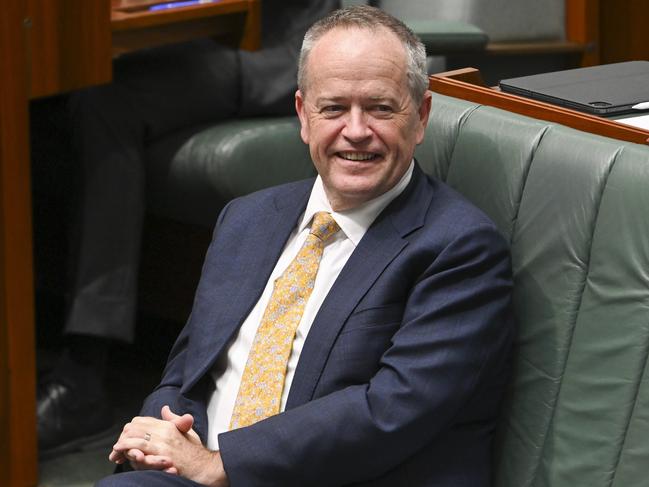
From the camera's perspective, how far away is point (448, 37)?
304 cm

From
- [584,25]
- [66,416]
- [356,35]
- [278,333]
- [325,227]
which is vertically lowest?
[66,416]

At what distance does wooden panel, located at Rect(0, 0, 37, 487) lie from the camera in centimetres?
240

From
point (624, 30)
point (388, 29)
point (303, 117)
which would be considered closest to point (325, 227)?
point (303, 117)

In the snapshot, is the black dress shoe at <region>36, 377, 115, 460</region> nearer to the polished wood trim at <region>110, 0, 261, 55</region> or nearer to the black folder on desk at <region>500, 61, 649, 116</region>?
the polished wood trim at <region>110, 0, 261, 55</region>

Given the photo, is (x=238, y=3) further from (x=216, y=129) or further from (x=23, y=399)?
(x=23, y=399)

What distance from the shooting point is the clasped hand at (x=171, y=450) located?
5.46ft

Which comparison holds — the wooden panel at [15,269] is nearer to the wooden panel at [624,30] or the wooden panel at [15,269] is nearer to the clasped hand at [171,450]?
the clasped hand at [171,450]

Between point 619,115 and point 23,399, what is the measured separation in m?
1.32

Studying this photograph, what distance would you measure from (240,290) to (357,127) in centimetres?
28

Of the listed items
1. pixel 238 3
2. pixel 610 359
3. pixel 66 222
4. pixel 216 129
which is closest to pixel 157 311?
pixel 66 222

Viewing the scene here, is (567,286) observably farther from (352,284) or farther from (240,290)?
(240,290)

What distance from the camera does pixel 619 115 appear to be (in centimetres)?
179

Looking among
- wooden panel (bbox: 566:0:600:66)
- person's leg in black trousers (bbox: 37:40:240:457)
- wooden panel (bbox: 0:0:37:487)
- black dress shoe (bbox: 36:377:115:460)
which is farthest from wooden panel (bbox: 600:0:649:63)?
wooden panel (bbox: 0:0:37:487)

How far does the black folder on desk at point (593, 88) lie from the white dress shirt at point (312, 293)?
24 cm
